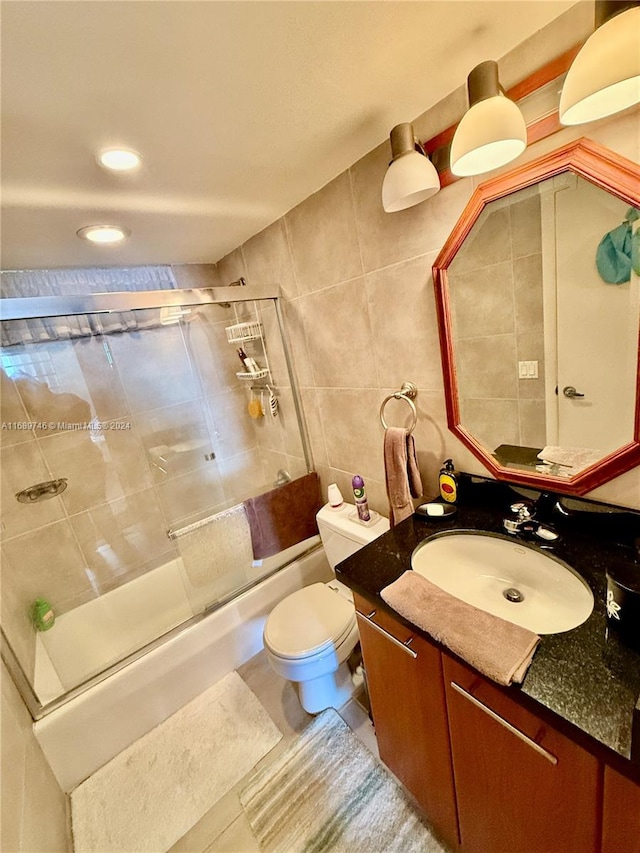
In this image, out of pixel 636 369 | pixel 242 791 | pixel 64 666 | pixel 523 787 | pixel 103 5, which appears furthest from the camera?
pixel 64 666

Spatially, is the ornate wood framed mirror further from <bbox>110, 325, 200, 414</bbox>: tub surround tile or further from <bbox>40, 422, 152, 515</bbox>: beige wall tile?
<bbox>40, 422, 152, 515</bbox>: beige wall tile

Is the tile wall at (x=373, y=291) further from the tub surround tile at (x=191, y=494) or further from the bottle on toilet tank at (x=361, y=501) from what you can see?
the tub surround tile at (x=191, y=494)

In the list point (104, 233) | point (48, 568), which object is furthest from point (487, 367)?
point (48, 568)

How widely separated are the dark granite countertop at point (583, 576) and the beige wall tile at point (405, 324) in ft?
1.49

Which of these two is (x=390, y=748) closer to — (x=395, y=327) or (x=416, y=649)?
(x=416, y=649)

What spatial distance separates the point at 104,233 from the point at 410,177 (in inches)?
52.0

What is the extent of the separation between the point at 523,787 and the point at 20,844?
4.22ft

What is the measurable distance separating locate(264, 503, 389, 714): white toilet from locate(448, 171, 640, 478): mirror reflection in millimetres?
752

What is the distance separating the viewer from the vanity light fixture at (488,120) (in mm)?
758

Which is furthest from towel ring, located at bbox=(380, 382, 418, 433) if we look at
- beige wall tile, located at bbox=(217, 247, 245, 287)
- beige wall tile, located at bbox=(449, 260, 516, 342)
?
beige wall tile, located at bbox=(217, 247, 245, 287)

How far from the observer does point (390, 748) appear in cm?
109

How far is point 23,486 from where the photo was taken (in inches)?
67.9

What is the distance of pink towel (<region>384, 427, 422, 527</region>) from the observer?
1.25 metres

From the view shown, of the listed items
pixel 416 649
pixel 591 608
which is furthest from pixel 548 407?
pixel 416 649
